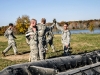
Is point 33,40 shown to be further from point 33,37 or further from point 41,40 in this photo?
point 41,40

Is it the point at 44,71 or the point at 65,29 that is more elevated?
the point at 65,29

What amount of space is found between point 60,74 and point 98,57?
167 inches

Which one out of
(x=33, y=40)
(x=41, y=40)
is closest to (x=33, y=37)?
(x=33, y=40)

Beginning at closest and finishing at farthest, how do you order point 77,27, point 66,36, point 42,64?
point 42,64
point 66,36
point 77,27

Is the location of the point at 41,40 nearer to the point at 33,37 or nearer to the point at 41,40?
the point at 41,40

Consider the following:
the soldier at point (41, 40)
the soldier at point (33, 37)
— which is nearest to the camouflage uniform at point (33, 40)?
the soldier at point (33, 37)

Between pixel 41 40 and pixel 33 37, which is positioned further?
pixel 41 40

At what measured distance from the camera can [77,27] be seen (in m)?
154

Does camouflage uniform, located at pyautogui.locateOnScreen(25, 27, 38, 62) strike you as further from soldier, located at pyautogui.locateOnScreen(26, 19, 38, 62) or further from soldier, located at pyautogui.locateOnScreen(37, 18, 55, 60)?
soldier, located at pyautogui.locateOnScreen(37, 18, 55, 60)

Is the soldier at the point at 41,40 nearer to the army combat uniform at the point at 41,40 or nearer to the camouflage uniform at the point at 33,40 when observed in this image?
the army combat uniform at the point at 41,40

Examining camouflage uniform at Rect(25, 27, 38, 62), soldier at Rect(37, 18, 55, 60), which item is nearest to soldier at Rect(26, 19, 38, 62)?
camouflage uniform at Rect(25, 27, 38, 62)

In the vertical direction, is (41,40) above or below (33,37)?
below

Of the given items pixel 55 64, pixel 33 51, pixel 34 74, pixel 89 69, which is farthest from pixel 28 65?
pixel 33 51

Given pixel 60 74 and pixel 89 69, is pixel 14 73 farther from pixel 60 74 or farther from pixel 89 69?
pixel 89 69
